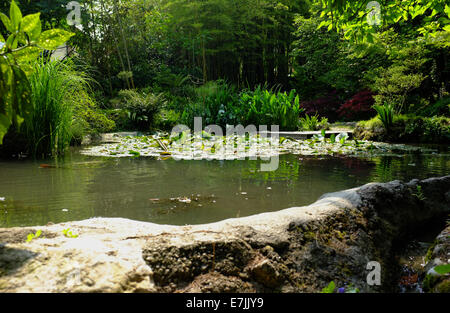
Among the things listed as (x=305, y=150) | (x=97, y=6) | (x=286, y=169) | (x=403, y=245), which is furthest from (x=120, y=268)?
(x=97, y=6)

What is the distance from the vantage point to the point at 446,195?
1.87 meters

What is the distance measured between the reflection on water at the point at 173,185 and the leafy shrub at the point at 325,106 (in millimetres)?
7667

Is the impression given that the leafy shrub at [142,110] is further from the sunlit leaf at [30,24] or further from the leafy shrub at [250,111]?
the sunlit leaf at [30,24]

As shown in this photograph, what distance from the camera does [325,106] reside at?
11.6 meters

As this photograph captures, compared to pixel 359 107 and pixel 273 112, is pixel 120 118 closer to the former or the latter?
pixel 273 112

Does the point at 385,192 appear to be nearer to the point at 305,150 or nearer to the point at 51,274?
the point at 51,274

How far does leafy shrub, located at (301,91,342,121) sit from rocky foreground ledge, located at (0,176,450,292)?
1060 cm

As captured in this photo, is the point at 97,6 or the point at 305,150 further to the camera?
the point at 97,6

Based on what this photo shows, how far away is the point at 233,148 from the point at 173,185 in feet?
8.47

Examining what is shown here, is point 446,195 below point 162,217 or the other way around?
the other way around

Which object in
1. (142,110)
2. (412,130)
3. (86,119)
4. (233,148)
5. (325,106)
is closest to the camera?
(233,148)

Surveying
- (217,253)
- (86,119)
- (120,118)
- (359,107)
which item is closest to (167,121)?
(120,118)

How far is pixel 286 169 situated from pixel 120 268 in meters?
2.83

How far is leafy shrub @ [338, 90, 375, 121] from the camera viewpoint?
32.7 ft
